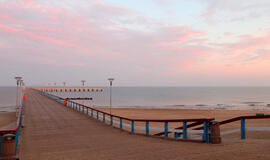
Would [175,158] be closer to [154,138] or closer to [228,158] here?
[228,158]

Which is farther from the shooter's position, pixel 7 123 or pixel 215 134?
pixel 7 123

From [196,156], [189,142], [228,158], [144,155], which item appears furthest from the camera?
[189,142]

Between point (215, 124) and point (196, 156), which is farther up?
point (215, 124)

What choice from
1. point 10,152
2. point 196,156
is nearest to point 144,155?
point 196,156

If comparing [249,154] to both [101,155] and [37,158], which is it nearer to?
[101,155]

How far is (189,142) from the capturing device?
9086 millimetres

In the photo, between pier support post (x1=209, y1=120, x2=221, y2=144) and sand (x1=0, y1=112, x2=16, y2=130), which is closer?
pier support post (x1=209, y1=120, x2=221, y2=144)

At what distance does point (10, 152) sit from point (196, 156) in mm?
5647

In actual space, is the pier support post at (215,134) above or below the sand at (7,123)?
above

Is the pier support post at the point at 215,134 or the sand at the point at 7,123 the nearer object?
the pier support post at the point at 215,134

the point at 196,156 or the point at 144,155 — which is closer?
the point at 196,156

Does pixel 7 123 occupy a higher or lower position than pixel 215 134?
lower

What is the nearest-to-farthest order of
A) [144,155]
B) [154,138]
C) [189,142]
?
[144,155]
[189,142]
[154,138]

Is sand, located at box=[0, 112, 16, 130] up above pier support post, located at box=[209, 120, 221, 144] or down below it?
below
